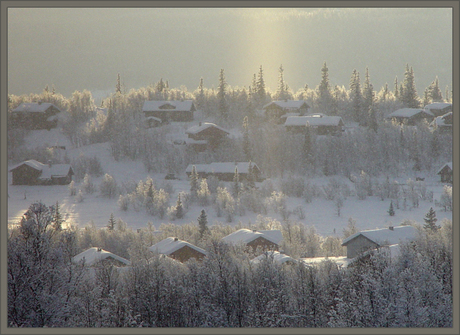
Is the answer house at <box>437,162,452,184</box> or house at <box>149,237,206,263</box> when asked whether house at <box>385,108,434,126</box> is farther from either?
house at <box>149,237,206,263</box>

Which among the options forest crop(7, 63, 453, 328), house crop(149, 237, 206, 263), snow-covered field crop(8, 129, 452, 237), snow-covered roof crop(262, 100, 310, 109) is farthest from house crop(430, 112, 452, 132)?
house crop(149, 237, 206, 263)

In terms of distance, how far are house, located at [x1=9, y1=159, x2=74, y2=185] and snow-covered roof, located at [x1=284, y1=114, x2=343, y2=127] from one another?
32.8 m

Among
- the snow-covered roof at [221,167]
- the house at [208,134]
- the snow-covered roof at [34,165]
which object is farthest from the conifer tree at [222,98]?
the snow-covered roof at [34,165]

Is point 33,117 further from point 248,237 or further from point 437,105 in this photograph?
point 437,105

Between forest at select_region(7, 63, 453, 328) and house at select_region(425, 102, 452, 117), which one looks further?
house at select_region(425, 102, 452, 117)

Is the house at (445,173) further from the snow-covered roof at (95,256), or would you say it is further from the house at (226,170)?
the snow-covered roof at (95,256)

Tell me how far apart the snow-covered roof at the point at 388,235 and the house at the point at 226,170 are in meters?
29.3

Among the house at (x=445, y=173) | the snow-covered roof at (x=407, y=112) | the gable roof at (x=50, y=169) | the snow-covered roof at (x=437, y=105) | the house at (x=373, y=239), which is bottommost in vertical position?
the house at (x=373, y=239)

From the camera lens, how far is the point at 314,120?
267 feet

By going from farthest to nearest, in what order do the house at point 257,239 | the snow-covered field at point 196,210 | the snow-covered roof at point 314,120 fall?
the snow-covered roof at point 314,120, the snow-covered field at point 196,210, the house at point 257,239

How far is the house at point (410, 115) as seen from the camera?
276 ft

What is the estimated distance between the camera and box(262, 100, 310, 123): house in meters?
88.1

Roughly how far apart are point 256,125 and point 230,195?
26.1 metres

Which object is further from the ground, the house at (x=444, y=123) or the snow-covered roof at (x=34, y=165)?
the house at (x=444, y=123)
